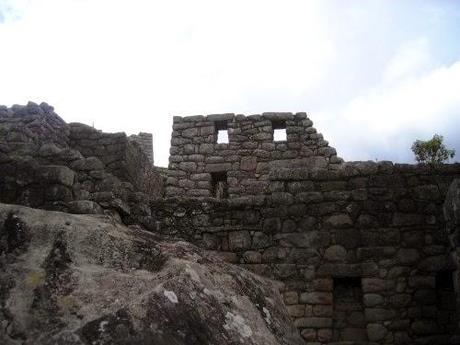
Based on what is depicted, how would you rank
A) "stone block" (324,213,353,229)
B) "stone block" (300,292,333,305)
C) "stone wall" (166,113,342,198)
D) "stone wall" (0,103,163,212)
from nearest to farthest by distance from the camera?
"stone wall" (0,103,163,212) → "stone block" (300,292,333,305) → "stone block" (324,213,353,229) → "stone wall" (166,113,342,198)

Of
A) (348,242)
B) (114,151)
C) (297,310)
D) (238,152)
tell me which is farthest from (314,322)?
(238,152)

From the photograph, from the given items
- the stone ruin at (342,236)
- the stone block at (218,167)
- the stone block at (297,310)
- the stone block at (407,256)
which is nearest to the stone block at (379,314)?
the stone ruin at (342,236)

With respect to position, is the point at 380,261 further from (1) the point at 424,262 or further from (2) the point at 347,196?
(2) the point at 347,196

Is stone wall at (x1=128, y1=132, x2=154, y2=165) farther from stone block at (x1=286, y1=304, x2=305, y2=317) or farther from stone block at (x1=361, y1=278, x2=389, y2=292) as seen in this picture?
stone block at (x1=361, y1=278, x2=389, y2=292)

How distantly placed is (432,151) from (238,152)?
5499 mm

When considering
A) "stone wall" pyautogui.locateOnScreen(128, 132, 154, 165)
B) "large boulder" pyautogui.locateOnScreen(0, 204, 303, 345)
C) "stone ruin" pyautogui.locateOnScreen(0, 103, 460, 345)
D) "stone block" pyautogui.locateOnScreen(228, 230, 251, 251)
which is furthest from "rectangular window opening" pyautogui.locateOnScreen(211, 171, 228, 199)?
"large boulder" pyautogui.locateOnScreen(0, 204, 303, 345)

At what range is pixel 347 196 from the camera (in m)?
5.91

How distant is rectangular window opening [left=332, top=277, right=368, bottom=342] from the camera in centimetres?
546

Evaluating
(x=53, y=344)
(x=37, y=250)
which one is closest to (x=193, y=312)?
(x=53, y=344)

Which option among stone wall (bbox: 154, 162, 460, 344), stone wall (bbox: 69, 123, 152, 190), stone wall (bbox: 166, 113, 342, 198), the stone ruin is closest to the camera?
the stone ruin

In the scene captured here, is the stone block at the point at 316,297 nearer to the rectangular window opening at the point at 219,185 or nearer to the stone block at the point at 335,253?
the stone block at the point at 335,253

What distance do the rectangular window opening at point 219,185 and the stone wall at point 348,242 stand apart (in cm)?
432

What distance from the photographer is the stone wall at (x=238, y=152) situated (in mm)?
10391

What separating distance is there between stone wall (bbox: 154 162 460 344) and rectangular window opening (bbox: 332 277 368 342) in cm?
1
